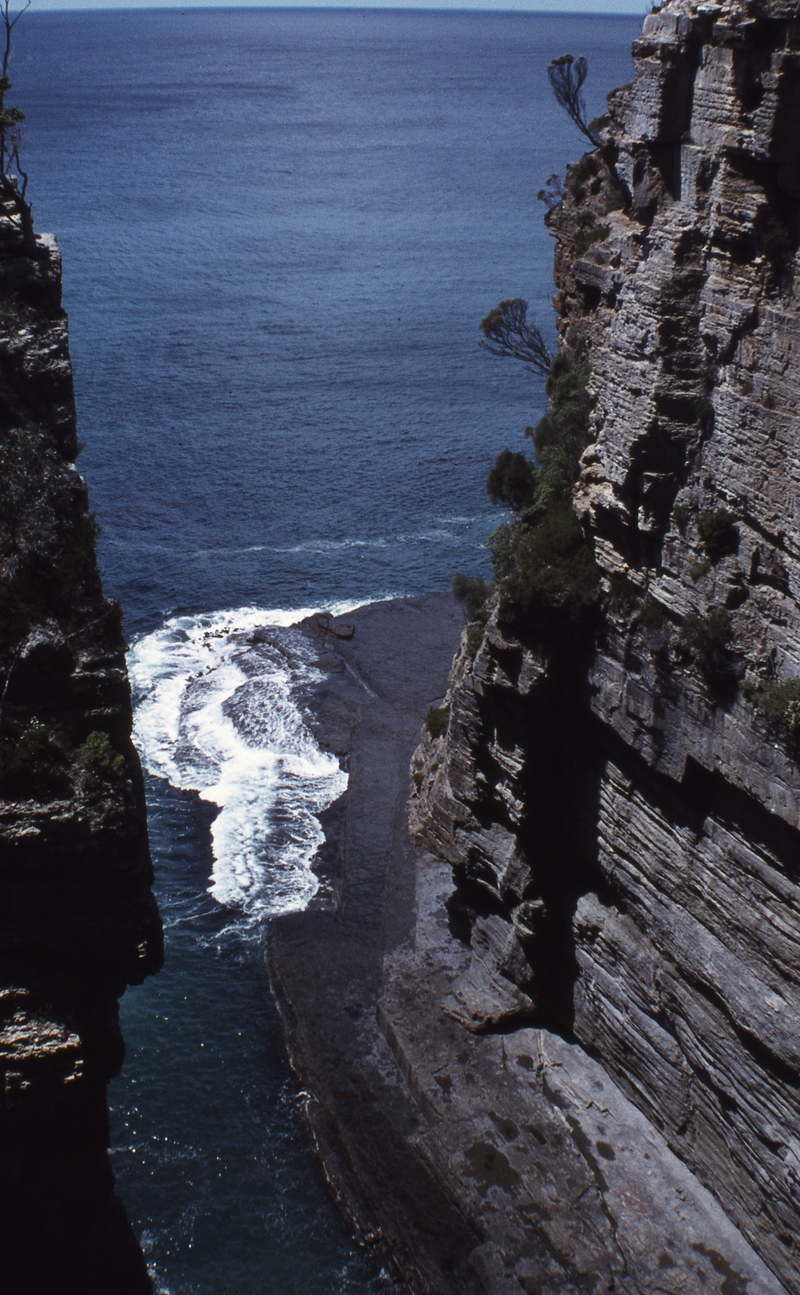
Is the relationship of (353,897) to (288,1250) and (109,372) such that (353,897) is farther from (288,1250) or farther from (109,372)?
(109,372)

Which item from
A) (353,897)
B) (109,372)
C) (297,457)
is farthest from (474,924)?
(109,372)

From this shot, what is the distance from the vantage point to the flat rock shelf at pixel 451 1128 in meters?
28.0

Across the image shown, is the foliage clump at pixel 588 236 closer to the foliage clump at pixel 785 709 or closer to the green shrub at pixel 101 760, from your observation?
the foliage clump at pixel 785 709

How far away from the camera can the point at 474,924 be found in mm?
37625

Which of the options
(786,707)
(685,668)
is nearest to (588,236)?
(685,668)

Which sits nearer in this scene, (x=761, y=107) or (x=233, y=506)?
(x=761, y=107)

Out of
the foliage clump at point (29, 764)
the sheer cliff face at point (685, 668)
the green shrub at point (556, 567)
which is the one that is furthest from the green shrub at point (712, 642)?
the foliage clump at point (29, 764)

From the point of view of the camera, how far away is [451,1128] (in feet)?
104

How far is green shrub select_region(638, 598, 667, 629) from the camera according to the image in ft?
92.1

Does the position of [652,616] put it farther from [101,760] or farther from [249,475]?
[249,475]

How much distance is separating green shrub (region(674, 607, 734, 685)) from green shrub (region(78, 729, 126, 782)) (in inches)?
542

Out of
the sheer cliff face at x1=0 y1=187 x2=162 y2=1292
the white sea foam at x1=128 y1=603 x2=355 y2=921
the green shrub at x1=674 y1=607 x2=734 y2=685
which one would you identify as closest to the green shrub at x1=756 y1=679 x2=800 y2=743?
the green shrub at x1=674 y1=607 x2=734 y2=685

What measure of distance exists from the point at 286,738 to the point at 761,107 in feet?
116

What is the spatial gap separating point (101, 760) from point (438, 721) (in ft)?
89.1
